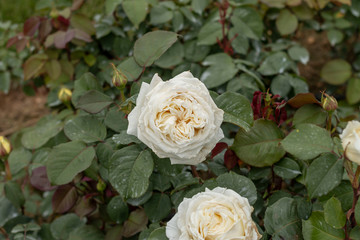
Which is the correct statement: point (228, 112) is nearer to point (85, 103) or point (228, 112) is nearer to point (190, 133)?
point (190, 133)

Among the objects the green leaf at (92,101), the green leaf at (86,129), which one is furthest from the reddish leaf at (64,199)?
the green leaf at (92,101)

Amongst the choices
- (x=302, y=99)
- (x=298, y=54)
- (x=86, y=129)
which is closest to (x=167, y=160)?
(x=86, y=129)

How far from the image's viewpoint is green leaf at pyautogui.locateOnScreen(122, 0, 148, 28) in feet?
5.02

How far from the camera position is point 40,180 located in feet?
4.02

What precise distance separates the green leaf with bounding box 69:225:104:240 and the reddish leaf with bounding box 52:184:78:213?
11 centimetres

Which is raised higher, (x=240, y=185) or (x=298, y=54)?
(x=240, y=185)

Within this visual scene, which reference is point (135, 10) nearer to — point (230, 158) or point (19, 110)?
point (230, 158)

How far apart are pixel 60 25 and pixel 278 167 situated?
3.71 ft

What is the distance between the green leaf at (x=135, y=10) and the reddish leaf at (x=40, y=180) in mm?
671

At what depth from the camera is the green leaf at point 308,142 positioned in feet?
2.83

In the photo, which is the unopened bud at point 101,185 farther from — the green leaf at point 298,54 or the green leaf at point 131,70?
the green leaf at point 298,54

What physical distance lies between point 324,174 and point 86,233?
0.81 metres

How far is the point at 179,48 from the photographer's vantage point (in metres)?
1.59

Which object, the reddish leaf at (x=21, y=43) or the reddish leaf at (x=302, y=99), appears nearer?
the reddish leaf at (x=302, y=99)
